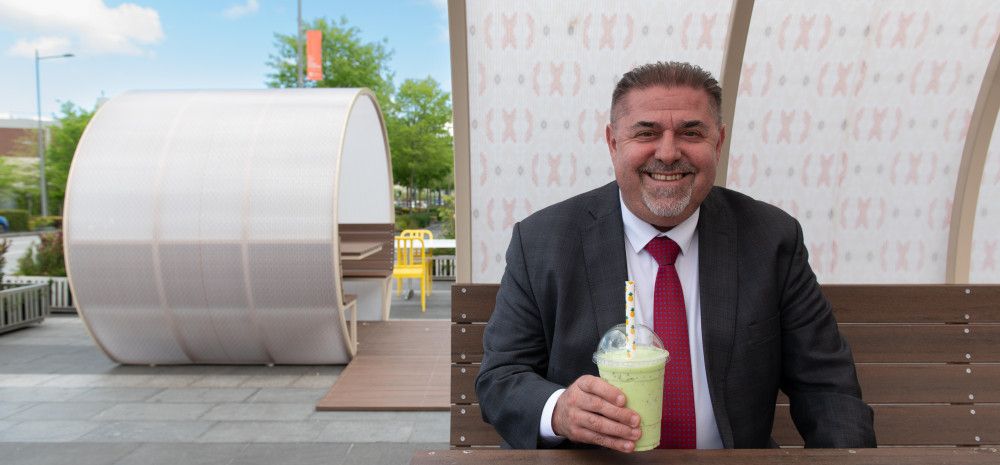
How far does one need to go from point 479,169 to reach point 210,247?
3680 mm

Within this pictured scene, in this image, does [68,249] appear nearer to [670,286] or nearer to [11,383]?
[11,383]

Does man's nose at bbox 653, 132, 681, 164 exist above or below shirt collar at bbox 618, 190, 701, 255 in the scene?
above

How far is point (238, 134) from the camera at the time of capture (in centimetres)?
690

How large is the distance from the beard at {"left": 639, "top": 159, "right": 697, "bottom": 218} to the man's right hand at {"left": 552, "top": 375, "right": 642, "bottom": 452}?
0.59 m

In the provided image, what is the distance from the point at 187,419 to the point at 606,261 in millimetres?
4410

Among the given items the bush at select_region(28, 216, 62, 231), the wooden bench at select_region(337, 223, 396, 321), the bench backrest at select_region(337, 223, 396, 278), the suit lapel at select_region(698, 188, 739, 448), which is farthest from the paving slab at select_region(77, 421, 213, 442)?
the bush at select_region(28, 216, 62, 231)

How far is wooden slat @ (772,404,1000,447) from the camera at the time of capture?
269cm

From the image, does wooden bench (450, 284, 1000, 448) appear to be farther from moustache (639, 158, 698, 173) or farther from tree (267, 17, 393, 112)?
tree (267, 17, 393, 112)

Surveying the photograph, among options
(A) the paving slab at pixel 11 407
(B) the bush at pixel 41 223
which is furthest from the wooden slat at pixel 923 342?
(B) the bush at pixel 41 223

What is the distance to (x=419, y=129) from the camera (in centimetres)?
3161

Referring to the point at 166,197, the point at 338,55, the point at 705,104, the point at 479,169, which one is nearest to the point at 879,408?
the point at 705,104

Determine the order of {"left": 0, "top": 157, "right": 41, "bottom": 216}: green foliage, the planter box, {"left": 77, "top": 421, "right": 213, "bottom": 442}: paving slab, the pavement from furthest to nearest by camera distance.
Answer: {"left": 0, "top": 157, "right": 41, "bottom": 216}: green foliage → the planter box → {"left": 77, "top": 421, "right": 213, "bottom": 442}: paving slab → the pavement

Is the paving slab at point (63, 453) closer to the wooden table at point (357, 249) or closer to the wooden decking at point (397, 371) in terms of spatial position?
the wooden decking at point (397, 371)

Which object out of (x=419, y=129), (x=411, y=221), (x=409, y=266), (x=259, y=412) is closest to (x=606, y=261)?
(x=259, y=412)
